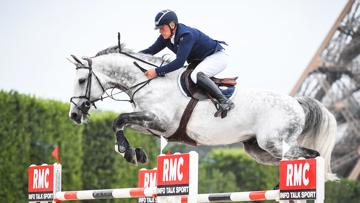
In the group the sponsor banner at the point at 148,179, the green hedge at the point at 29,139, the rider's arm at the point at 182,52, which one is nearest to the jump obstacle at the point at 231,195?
the rider's arm at the point at 182,52

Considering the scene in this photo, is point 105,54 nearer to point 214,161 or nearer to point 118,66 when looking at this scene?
point 118,66

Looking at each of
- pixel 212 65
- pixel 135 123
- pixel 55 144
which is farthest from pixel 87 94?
pixel 55 144

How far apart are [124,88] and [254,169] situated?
13597mm

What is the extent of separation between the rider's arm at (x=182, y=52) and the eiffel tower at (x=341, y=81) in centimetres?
1896

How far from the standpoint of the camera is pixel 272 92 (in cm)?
765

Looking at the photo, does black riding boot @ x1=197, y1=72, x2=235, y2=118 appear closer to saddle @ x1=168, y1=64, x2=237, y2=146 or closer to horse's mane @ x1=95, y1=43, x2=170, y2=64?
saddle @ x1=168, y1=64, x2=237, y2=146

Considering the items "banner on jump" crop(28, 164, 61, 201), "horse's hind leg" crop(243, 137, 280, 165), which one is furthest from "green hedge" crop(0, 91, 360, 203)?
"horse's hind leg" crop(243, 137, 280, 165)

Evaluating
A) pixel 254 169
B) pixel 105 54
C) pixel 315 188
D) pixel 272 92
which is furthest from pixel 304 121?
pixel 254 169

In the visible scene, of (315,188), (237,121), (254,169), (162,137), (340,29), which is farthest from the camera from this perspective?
(340,29)

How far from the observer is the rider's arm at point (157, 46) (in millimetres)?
7855

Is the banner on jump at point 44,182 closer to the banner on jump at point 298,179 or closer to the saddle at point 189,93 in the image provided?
the saddle at point 189,93

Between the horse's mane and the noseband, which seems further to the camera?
the horse's mane

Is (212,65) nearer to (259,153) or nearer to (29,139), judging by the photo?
(259,153)

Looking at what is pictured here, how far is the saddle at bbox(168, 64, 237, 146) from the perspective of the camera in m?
7.39
